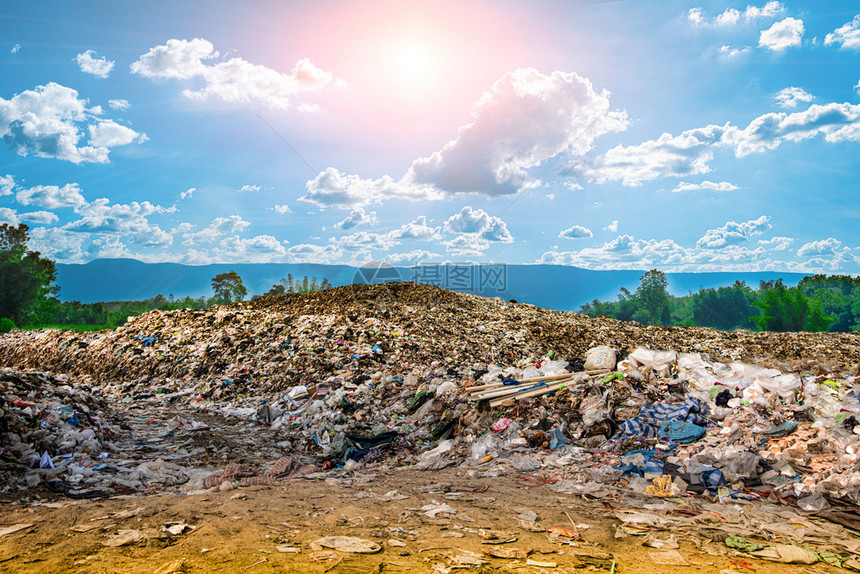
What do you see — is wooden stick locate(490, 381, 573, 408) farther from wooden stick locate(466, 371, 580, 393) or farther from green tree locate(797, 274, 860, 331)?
green tree locate(797, 274, 860, 331)

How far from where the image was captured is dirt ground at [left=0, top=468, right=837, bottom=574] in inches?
122

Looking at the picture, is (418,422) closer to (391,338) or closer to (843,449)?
(391,338)

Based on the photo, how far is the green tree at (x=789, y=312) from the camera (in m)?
26.9

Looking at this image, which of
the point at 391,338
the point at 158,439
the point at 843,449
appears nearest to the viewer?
the point at 843,449

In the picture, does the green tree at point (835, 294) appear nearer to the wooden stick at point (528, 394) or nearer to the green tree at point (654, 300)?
the green tree at point (654, 300)

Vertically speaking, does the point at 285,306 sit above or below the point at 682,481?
above

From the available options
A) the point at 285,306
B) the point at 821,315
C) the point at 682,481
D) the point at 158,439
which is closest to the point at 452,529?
the point at 682,481

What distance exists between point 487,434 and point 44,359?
1655 centimetres

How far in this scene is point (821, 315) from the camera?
1064 inches

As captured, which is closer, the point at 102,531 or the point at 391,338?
the point at 102,531

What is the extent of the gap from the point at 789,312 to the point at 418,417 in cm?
2899

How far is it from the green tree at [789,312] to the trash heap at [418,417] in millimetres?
22144

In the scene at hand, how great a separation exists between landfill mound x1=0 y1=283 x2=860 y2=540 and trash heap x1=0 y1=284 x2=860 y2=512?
0.03m

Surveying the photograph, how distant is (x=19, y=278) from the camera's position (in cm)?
2680
